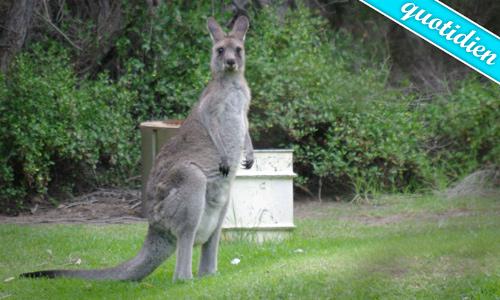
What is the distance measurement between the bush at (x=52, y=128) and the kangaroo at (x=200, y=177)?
12.9 ft

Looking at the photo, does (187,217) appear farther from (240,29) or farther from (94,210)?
(94,210)

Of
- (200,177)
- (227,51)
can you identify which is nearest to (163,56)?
(227,51)

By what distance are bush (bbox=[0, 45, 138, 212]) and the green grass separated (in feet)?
3.82

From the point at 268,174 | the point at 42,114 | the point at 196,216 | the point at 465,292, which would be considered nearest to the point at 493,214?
the point at 465,292

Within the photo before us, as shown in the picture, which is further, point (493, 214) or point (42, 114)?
point (42, 114)

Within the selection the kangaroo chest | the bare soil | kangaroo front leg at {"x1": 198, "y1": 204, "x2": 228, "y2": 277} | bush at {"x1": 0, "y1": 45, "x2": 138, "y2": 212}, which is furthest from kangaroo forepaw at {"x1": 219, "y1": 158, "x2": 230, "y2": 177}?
bush at {"x1": 0, "y1": 45, "x2": 138, "y2": 212}

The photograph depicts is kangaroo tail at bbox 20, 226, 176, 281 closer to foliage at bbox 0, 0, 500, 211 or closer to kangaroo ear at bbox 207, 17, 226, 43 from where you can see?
kangaroo ear at bbox 207, 17, 226, 43

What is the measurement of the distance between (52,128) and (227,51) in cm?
424

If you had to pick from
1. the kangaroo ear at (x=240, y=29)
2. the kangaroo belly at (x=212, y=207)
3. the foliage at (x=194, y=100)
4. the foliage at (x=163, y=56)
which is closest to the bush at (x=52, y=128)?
the foliage at (x=194, y=100)

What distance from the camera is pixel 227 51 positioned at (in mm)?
7141

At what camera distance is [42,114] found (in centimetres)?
1062

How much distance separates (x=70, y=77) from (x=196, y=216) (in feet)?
19.1

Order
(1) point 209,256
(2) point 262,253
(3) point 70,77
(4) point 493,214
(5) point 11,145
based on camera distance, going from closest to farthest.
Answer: (4) point 493,214, (1) point 209,256, (2) point 262,253, (5) point 11,145, (3) point 70,77

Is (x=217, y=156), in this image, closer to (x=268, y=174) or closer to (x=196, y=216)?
(x=196, y=216)
